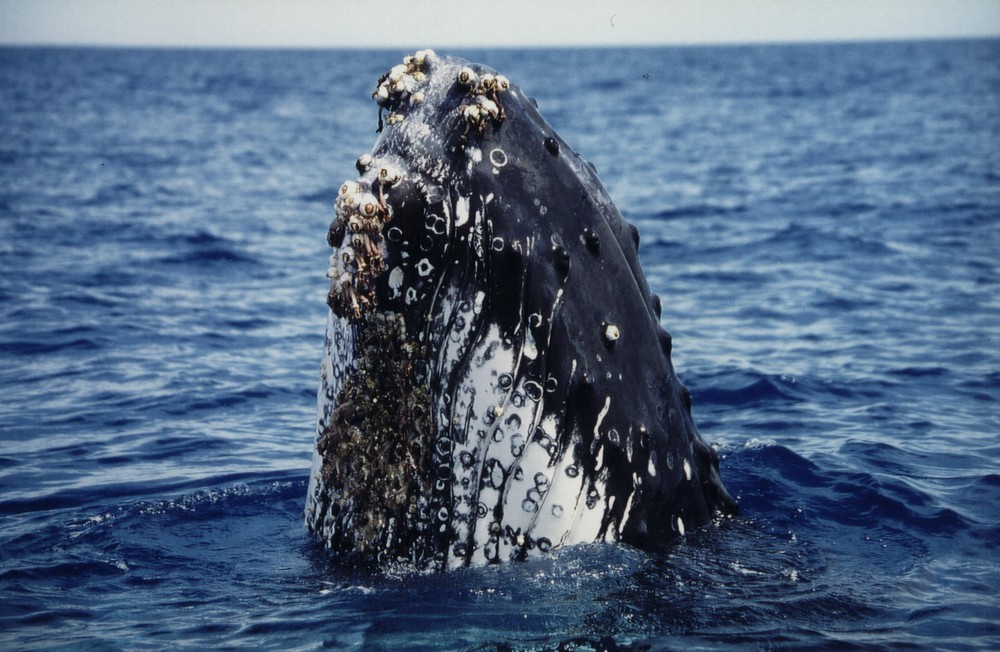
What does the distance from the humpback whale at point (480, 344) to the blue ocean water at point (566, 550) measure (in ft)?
0.96

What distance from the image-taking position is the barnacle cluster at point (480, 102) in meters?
4.81

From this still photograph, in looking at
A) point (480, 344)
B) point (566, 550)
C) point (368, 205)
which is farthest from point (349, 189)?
point (566, 550)

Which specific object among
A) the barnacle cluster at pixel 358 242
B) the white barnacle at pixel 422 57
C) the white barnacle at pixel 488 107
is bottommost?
the barnacle cluster at pixel 358 242

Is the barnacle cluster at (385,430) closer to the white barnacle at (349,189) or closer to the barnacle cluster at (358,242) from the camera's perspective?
the barnacle cluster at (358,242)

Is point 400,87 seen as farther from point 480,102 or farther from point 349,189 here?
Answer: point 349,189

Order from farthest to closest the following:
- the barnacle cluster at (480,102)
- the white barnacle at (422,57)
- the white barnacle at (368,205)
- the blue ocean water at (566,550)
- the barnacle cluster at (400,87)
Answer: the blue ocean water at (566,550) < the white barnacle at (422,57) < the barnacle cluster at (400,87) < the barnacle cluster at (480,102) < the white barnacle at (368,205)

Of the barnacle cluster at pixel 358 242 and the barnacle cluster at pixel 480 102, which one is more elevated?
the barnacle cluster at pixel 480 102

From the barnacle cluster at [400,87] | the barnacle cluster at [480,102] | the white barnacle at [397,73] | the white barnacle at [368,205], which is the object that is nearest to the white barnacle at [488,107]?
the barnacle cluster at [480,102]

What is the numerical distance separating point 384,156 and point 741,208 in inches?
848

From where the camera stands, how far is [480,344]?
4.93 metres

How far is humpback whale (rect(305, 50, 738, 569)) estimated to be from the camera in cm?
484

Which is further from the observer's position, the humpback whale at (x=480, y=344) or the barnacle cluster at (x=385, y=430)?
the barnacle cluster at (x=385, y=430)

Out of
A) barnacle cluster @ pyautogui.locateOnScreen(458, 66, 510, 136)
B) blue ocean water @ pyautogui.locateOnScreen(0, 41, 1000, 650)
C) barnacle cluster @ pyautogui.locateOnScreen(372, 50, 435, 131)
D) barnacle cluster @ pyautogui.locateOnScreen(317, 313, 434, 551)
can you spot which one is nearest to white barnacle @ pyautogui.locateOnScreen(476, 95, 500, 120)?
barnacle cluster @ pyautogui.locateOnScreen(458, 66, 510, 136)

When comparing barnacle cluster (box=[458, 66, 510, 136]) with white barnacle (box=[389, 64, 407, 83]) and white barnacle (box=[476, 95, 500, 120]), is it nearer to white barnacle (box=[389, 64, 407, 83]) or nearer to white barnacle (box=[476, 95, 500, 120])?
white barnacle (box=[476, 95, 500, 120])
